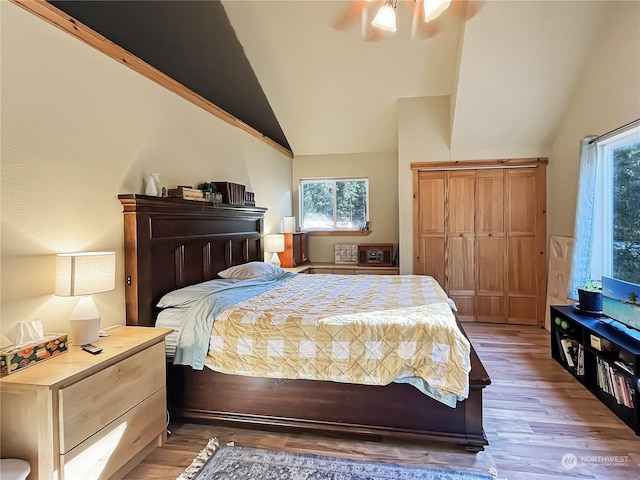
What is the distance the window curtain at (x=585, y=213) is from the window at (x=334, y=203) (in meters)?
2.79

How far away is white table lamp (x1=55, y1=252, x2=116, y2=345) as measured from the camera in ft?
5.63

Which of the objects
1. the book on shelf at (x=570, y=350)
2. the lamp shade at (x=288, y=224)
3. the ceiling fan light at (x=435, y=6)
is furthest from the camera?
the lamp shade at (x=288, y=224)

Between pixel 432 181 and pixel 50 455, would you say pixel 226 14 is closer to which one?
pixel 432 181

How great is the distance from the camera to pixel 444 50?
388 cm

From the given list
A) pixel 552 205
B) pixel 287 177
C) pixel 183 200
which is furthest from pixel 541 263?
pixel 183 200

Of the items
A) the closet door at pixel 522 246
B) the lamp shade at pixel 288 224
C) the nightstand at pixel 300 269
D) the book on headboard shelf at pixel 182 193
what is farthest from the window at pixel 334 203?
the book on headboard shelf at pixel 182 193

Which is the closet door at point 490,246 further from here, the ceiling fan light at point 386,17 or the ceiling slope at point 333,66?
the ceiling fan light at point 386,17

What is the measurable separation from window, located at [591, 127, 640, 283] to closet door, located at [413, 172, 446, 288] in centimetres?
165

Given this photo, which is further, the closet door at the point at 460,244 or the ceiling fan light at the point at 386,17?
the closet door at the point at 460,244

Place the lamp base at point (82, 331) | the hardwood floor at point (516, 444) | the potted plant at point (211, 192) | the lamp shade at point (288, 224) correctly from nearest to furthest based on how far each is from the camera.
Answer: the lamp base at point (82, 331), the hardwood floor at point (516, 444), the potted plant at point (211, 192), the lamp shade at point (288, 224)

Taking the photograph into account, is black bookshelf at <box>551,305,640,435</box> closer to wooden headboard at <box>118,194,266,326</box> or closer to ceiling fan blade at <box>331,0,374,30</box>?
wooden headboard at <box>118,194,266,326</box>

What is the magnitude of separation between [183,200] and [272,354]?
4.51 feet

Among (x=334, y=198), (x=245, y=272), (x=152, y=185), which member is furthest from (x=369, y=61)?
→ (x=152, y=185)

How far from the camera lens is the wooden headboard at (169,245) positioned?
2.31 m
